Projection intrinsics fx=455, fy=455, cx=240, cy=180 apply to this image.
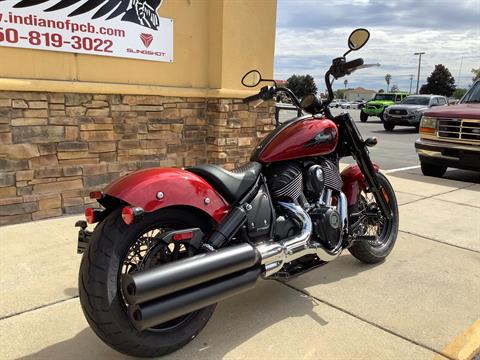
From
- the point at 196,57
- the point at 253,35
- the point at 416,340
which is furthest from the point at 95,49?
the point at 416,340

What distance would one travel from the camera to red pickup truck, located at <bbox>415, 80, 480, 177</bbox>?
771 centimetres

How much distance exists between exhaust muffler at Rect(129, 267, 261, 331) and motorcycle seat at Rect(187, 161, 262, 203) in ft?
1.66

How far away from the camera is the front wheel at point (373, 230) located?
393 cm

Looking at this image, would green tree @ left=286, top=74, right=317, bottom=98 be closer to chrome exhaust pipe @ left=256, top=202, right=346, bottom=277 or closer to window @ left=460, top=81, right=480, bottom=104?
chrome exhaust pipe @ left=256, top=202, right=346, bottom=277

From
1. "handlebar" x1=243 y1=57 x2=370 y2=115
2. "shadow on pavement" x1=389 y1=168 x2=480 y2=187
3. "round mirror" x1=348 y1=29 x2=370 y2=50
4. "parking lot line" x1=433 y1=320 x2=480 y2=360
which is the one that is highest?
"round mirror" x1=348 y1=29 x2=370 y2=50

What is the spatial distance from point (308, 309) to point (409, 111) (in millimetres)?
18279

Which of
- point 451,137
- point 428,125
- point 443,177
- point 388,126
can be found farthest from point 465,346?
point 388,126

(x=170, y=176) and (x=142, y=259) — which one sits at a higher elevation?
(x=170, y=176)

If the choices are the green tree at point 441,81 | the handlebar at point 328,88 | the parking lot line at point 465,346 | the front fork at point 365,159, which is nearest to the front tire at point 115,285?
the handlebar at point 328,88

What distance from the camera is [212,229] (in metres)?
2.73

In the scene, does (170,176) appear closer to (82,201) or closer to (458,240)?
(82,201)

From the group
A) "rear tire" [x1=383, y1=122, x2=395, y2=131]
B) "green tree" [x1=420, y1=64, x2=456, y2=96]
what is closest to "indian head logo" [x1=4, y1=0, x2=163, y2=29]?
"rear tire" [x1=383, y1=122, x2=395, y2=131]

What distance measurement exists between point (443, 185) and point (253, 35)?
13.7ft

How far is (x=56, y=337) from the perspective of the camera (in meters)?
2.82
